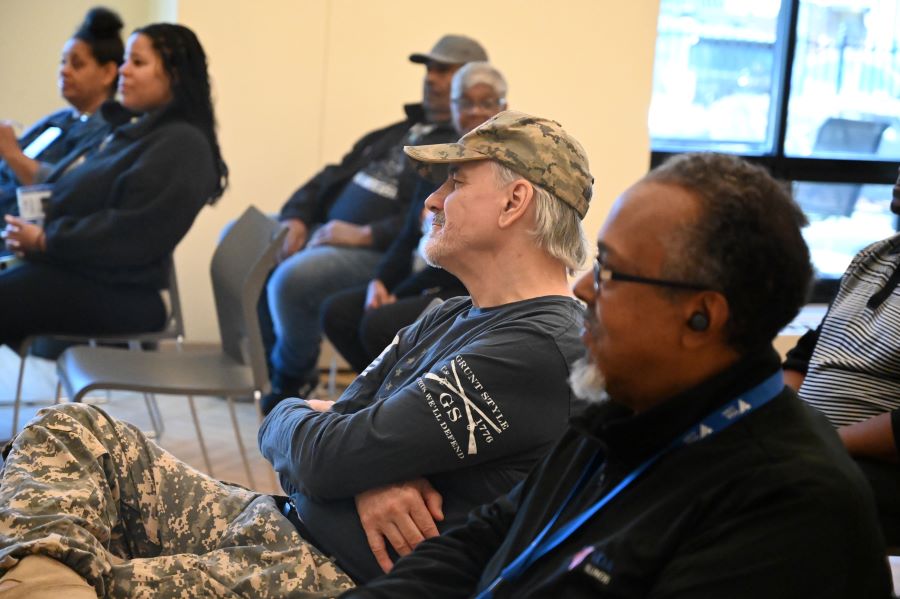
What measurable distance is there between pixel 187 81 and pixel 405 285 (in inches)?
39.6

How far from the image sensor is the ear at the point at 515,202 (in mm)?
1775

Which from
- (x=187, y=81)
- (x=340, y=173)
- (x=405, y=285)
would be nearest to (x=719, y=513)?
(x=405, y=285)

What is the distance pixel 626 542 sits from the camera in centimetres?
106

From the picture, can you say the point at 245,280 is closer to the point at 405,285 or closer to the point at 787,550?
the point at 405,285

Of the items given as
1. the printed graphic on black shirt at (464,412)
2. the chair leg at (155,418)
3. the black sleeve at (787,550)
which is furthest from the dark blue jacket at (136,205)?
the black sleeve at (787,550)

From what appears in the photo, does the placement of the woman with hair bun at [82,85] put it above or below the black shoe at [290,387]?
above

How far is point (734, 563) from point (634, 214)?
380mm

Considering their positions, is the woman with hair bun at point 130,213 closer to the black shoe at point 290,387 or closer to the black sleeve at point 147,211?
the black sleeve at point 147,211

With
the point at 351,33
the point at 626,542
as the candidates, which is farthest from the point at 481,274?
the point at 351,33

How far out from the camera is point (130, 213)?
344 centimetres

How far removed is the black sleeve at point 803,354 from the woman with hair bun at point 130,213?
196 centimetres

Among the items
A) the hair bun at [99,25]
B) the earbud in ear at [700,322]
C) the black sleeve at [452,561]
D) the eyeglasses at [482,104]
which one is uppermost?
the hair bun at [99,25]

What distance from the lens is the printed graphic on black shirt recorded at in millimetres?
1555

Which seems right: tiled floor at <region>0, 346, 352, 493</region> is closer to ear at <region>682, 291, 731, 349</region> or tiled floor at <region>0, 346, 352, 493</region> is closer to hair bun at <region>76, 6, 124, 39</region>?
hair bun at <region>76, 6, 124, 39</region>
